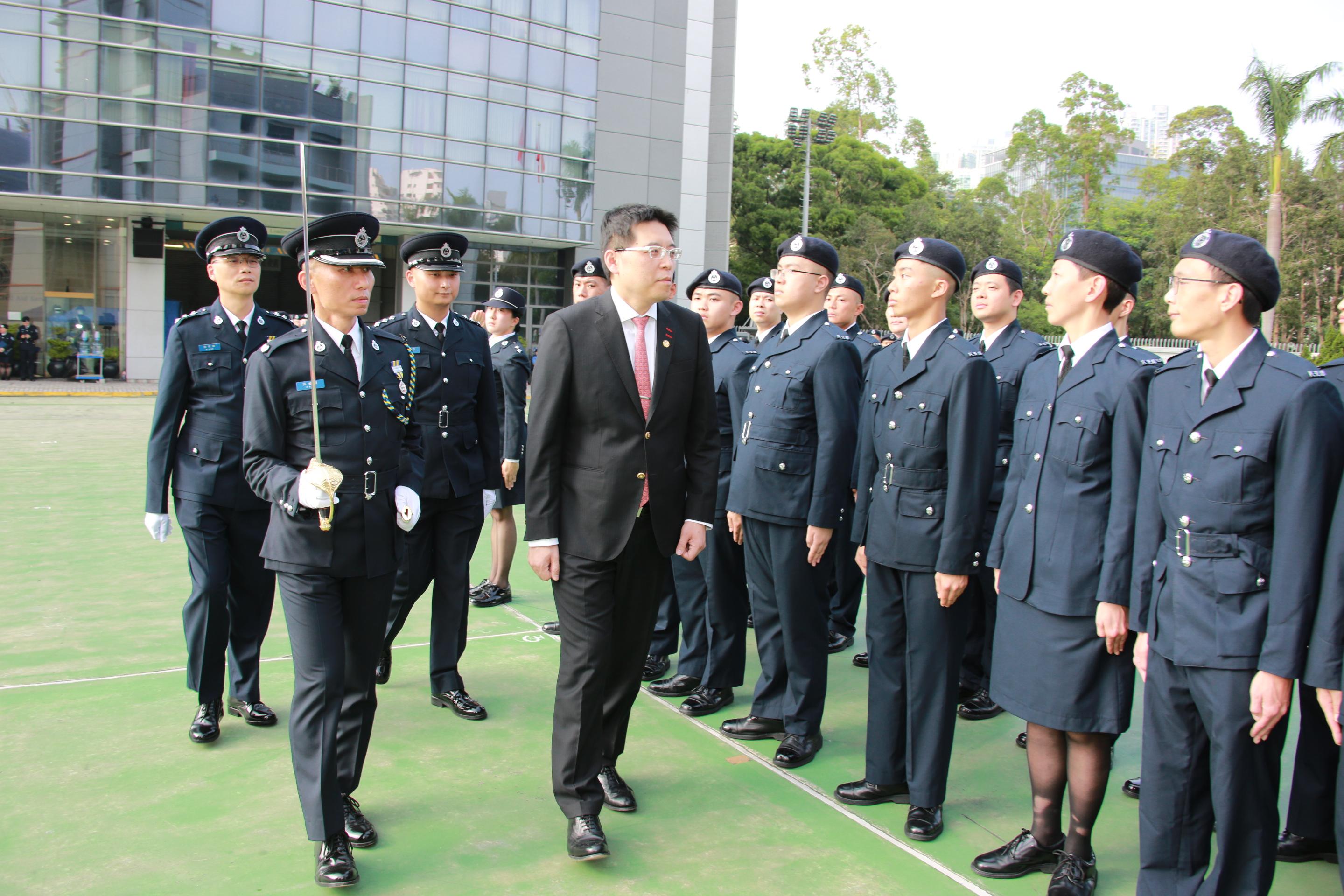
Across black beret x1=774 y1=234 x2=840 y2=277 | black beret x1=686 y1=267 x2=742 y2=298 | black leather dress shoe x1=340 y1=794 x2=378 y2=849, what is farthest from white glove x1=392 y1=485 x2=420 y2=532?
black beret x1=686 y1=267 x2=742 y2=298

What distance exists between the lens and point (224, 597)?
410cm

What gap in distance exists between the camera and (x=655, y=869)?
312 centimetres

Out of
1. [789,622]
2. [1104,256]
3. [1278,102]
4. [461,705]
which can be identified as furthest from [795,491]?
→ [1278,102]

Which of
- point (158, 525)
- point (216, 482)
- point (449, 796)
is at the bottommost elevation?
point (449, 796)

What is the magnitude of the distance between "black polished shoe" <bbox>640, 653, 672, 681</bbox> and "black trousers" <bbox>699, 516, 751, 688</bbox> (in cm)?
36

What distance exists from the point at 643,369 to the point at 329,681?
1463 mm

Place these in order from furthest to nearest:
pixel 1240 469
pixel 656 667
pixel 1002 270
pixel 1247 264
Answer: pixel 1002 270 → pixel 656 667 → pixel 1247 264 → pixel 1240 469

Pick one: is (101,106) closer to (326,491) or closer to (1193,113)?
(326,491)

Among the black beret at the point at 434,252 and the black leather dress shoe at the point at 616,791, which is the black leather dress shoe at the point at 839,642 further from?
the black beret at the point at 434,252

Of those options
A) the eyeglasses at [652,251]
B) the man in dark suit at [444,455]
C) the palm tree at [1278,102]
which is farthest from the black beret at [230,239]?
the palm tree at [1278,102]

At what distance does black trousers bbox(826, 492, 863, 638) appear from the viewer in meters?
6.05

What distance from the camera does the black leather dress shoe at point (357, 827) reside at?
3.21 metres

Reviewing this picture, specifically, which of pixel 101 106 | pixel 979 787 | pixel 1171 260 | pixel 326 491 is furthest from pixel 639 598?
pixel 1171 260

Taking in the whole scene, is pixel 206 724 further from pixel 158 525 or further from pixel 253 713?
pixel 158 525
